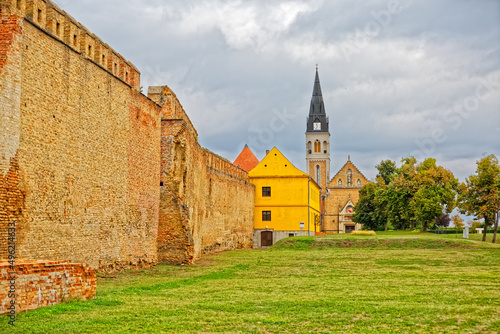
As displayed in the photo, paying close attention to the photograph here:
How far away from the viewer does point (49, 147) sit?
1256 centimetres

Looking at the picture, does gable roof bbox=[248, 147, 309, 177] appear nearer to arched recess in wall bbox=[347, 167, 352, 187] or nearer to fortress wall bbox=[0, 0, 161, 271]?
fortress wall bbox=[0, 0, 161, 271]

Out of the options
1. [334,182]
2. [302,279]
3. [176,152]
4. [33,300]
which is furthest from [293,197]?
[334,182]

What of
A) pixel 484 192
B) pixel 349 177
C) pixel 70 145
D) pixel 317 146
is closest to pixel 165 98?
pixel 70 145

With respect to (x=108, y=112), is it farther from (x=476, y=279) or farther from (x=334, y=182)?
(x=334, y=182)

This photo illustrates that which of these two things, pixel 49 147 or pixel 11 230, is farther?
pixel 49 147

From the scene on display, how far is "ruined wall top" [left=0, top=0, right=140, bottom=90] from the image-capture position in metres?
11.7

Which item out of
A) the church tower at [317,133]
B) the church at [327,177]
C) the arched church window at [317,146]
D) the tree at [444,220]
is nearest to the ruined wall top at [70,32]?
the tree at [444,220]

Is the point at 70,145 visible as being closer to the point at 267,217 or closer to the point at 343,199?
the point at 267,217

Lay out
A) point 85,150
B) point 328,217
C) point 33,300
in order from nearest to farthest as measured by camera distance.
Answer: point 33,300, point 85,150, point 328,217

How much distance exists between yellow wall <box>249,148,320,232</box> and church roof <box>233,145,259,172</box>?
32.9 feet

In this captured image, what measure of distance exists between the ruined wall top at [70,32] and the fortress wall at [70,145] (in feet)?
0.08

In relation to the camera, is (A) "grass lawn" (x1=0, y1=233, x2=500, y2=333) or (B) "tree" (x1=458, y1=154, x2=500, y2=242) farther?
(B) "tree" (x1=458, y1=154, x2=500, y2=242)

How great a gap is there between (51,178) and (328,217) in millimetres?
75771

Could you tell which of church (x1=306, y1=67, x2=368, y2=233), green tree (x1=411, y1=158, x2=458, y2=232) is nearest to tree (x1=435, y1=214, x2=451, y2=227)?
green tree (x1=411, y1=158, x2=458, y2=232)
